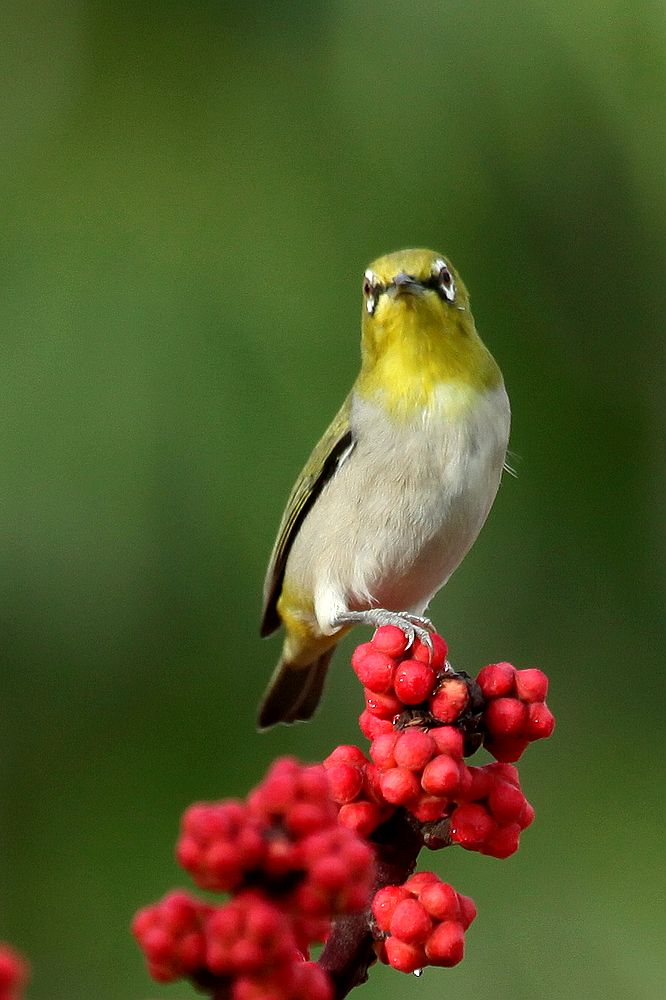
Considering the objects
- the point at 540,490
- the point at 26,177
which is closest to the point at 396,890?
the point at 540,490

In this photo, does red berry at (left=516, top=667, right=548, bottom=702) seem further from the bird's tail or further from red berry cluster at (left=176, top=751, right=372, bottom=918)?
the bird's tail

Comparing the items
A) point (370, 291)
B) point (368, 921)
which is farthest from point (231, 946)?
point (370, 291)

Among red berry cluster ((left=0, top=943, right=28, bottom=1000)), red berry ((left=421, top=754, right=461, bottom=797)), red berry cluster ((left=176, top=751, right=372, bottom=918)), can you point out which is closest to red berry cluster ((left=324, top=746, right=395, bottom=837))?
red berry ((left=421, top=754, right=461, bottom=797))

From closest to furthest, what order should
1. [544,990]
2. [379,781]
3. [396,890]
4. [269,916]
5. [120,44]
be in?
[269,916] → [396,890] → [379,781] → [544,990] → [120,44]

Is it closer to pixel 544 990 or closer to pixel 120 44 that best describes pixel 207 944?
pixel 544 990

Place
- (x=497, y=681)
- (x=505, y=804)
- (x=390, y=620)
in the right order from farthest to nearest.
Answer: (x=390, y=620), (x=497, y=681), (x=505, y=804)

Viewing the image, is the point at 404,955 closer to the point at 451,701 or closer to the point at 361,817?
the point at 361,817

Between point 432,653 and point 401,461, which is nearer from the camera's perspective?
point 432,653
